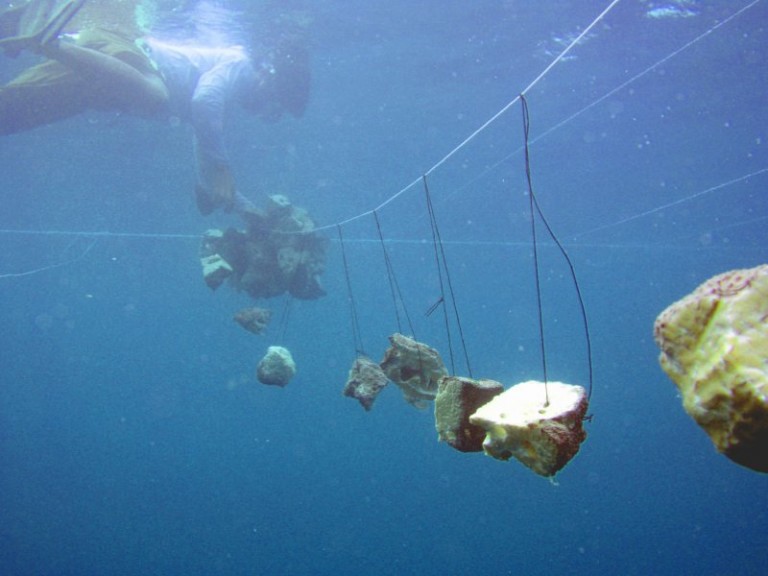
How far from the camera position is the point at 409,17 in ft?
44.0

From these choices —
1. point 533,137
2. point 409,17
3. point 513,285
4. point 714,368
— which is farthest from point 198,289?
point 513,285

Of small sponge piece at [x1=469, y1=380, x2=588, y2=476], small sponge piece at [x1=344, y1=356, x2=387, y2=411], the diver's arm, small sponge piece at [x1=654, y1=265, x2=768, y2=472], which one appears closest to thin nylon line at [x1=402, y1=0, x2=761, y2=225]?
small sponge piece at [x1=344, y1=356, x2=387, y2=411]

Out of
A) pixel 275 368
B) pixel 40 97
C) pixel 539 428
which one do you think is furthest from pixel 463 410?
pixel 40 97

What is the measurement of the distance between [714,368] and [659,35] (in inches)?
655

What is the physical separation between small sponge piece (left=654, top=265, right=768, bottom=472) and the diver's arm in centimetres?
1075

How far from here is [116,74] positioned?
9406 millimetres

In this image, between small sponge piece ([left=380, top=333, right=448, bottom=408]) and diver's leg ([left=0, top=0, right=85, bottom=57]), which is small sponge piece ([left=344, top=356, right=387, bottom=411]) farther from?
diver's leg ([left=0, top=0, right=85, bottom=57])

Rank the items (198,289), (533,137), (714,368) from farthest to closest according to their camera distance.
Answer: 1. (198,289)
2. (533,137)
3. (714,368)

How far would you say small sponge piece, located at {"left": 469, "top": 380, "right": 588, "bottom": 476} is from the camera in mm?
2312

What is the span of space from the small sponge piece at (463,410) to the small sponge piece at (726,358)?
1.14m

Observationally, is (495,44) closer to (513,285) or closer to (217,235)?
(217,235)

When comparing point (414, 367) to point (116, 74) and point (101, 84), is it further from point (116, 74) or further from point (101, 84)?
point (101, 84)

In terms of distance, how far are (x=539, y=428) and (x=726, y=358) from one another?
879 mm

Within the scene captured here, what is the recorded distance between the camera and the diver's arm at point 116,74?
28.3 ft
